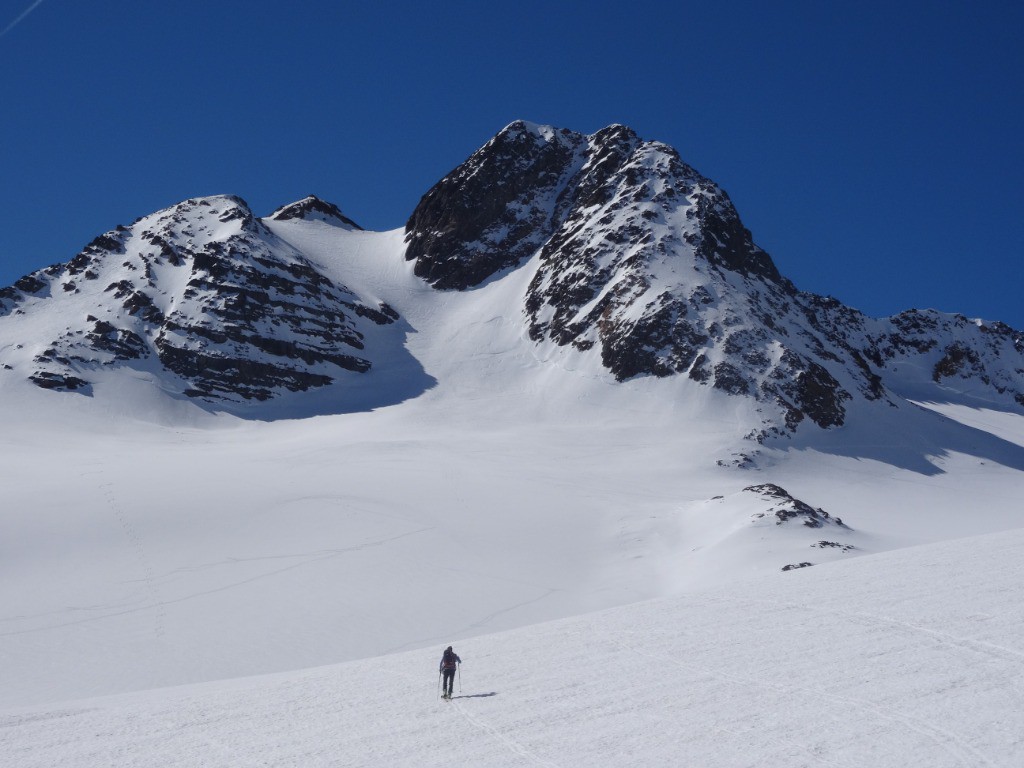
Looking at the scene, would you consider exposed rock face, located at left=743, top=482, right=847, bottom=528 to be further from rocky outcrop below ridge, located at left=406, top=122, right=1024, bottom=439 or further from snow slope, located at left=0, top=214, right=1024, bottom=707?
rocky outcrop below ridge, located at left=406, top=122, right=1024, bottom=439

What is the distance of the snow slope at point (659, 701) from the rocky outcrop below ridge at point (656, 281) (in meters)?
47.1

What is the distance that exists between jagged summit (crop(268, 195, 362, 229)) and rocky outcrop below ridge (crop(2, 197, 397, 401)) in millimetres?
21922

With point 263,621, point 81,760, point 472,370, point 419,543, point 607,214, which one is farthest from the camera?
point 607,214

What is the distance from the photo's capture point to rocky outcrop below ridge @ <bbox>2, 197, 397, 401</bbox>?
86000mm

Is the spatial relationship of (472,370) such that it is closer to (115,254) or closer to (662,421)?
(662,421)

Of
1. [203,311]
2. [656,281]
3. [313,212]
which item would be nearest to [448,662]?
[656,281]

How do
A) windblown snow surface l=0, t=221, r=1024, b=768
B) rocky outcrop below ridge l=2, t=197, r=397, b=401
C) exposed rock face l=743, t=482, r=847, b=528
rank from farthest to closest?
rocky outcrop below ridge l=2, t=197, r=397, b=401 → exposed rock face l=743, t=482, r=847, b=528 → windblown snow surface l=0, t=221, r=1024, b=768

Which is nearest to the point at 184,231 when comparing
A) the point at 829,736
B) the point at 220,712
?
the point at 220,712

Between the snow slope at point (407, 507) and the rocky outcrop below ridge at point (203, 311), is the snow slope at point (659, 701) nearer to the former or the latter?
the snow slope at point (407, 507)

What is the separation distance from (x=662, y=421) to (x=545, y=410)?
410 inches

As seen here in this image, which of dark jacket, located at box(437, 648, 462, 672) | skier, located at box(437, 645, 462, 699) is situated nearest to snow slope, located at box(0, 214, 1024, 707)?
skier, located at box(437, 645, 462, 699)

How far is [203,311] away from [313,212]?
147 feet

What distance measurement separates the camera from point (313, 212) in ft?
438

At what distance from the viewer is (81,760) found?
56.7 feet
